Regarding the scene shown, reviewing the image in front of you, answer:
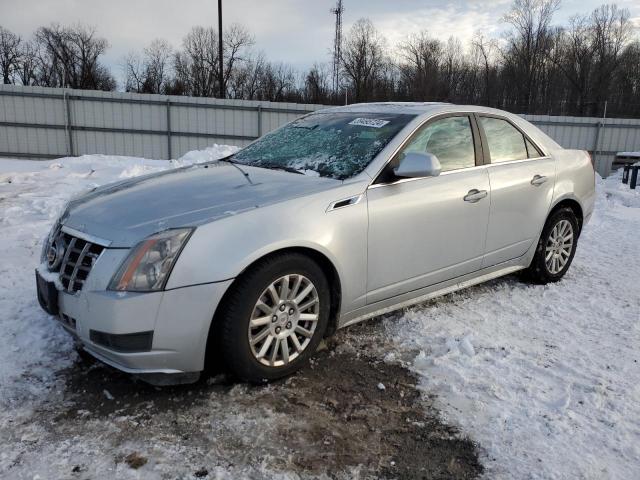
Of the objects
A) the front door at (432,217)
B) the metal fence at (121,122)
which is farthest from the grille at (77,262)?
the metal fence at (121,122)

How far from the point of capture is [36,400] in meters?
2.82

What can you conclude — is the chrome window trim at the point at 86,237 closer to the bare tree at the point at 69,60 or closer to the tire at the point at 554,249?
the tire at the point at 554,249

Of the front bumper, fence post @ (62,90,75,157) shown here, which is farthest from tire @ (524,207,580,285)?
fence post @ (62,90,75,157)

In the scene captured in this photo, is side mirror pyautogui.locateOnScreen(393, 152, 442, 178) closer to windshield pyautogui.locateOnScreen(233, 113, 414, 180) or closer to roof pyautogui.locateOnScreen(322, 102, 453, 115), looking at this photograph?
windshield pyautogui.locateOnScreen(233, 113, 414, 180)

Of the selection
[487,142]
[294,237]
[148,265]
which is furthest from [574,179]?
[148,265]

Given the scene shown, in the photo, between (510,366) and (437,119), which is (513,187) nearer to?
(437,119)

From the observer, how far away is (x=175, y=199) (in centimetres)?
313

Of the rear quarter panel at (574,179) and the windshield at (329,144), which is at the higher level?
the windshield at (329,144)

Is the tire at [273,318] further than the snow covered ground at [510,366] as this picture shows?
Yes

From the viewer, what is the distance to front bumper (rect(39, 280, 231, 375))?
259 centimetres

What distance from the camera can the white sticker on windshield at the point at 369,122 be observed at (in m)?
3.87

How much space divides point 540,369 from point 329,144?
2.05 metres

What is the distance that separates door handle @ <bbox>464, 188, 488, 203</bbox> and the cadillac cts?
0.01 meters

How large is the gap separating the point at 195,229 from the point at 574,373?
241cm
